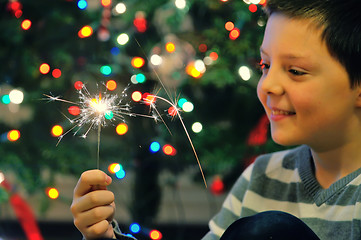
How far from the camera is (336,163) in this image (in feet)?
2.91

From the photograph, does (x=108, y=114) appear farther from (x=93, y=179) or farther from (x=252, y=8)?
(x=252, y=8)

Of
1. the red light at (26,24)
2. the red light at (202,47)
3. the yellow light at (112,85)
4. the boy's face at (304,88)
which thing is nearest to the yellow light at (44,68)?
the red light at (26,24)

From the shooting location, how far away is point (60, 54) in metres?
1.55

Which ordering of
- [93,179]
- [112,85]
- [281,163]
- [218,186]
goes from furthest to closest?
[218,186], [112,85], [281,163], [93,179]

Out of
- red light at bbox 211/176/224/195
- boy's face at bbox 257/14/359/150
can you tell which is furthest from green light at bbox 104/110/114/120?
red light at bbox 211/176/224/195

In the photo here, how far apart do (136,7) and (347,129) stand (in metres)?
0.88

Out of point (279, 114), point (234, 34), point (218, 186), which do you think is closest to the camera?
point (279, 114)

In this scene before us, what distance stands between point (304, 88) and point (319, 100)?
3 centimetres

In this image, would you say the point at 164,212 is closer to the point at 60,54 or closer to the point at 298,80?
the point at 60,54

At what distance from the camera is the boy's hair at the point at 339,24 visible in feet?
2.64

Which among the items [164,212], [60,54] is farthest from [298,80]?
[164,212]

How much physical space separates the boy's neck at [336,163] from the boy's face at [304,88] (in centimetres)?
2

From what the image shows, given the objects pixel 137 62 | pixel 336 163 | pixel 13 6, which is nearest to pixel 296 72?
pixel 336 163

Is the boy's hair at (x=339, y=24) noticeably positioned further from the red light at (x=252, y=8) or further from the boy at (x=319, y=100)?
the red light at (x=252, y=8)
